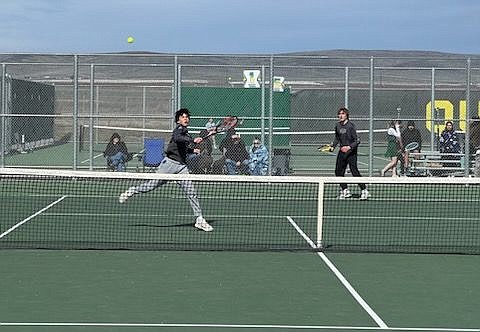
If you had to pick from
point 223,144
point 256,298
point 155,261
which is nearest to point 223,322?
point 256,298

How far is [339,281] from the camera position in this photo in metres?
11.1

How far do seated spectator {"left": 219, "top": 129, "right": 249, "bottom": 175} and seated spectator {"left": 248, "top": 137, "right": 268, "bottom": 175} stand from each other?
21 centimetres

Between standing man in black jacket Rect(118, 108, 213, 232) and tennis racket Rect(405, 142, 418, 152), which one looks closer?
standing man in black jacket Rect(118, 108, 213, 232)

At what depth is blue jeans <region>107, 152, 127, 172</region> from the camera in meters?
26.7

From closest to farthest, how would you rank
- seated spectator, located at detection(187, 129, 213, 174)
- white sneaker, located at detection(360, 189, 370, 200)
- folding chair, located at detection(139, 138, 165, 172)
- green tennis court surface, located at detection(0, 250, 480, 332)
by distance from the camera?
green tennis court surface, located at detection(0, 250, 480, 332) < white sneaker, located at detection(360, 189, 370, 200) < seated spectator, located at detection(187, 129, 213, 174) < folding chair, located at detection(139, 138, 165, 172)

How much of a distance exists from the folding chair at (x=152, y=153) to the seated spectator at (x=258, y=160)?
101 inches

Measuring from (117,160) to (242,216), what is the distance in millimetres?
9470

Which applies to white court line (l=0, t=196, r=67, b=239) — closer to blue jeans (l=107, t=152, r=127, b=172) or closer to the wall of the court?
blue jeans (l=107, t=152, r=127, b=172)

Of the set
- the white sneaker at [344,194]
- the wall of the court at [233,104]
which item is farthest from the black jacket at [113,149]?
→ the white sneaker at [344,194]

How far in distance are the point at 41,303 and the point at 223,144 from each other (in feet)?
52.9

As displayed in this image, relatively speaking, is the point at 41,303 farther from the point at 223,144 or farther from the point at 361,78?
the point at 361,78

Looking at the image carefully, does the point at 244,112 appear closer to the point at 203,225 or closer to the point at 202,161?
the point at 202,161

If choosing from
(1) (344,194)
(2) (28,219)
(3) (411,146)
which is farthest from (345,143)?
(3) (411,146)

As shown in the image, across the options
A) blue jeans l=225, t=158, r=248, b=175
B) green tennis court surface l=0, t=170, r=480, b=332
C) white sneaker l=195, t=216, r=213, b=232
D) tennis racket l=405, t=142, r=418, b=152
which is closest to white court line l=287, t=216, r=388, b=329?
green tennis court surface l=0, t=170, r=480, b=332
